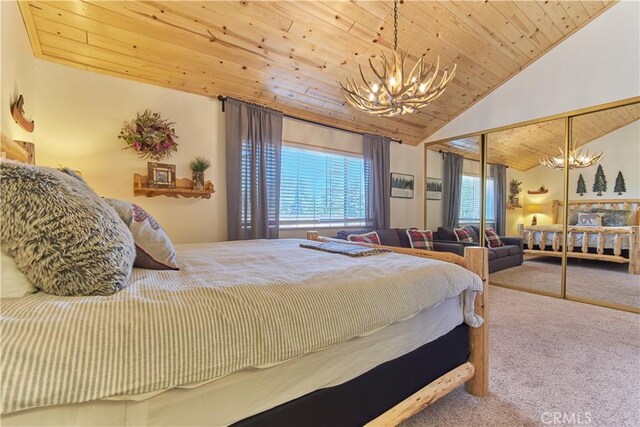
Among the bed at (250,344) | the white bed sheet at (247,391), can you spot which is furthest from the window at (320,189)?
the white bed sheet at (247,391)

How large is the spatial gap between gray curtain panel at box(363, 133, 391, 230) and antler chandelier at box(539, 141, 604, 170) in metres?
2.12

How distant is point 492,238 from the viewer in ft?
13.9

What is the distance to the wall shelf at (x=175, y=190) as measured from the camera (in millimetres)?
2652

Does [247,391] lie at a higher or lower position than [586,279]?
higher

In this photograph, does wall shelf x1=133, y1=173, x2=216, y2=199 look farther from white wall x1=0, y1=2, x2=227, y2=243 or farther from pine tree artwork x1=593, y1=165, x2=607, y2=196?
pine tree artwork x1=593, y1=165, x2=607, y2=196

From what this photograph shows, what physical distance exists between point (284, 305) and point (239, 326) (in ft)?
0.54

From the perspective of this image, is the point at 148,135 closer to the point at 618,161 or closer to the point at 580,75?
the point at 580,75

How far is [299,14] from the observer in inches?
97.7

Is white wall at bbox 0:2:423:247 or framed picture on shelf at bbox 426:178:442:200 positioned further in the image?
framed picture on shelf at bbox 426:178:442:200

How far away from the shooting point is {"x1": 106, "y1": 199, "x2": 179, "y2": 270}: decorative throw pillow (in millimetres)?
1297

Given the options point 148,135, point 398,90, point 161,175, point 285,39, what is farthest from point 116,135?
point 398,90

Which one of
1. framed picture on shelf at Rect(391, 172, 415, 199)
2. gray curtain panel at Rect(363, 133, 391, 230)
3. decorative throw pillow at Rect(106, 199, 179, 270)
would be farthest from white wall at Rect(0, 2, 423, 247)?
framed picture on shelf at Rect(391, 172, 415, 199)

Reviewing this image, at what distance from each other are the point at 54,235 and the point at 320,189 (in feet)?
10.9

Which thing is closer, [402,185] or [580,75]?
[580,75]
